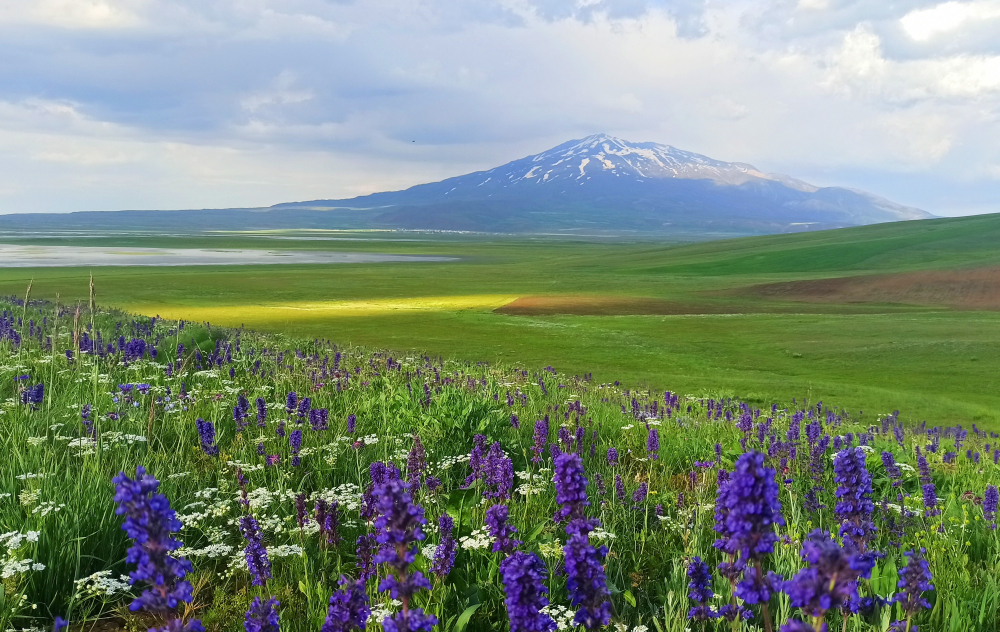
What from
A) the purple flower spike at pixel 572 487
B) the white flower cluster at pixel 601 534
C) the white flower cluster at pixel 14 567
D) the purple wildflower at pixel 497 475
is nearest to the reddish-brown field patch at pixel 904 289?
the purple wildflower at pixel 497 475

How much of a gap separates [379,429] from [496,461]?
2947mm

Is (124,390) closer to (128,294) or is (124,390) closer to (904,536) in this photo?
(904,536)

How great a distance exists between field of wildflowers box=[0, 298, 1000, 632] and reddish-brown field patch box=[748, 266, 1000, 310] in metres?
47.7

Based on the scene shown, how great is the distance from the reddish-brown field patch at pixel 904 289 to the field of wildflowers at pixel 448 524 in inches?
1876

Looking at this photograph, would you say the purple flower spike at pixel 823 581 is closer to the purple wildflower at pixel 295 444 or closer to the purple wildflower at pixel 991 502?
the purple wildflower at pixel 991 502

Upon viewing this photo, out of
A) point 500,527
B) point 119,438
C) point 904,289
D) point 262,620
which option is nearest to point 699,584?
point 500,527

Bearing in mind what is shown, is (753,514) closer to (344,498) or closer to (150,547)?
(150,547)

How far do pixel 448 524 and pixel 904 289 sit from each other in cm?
6089

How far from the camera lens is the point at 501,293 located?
5681 centimetres

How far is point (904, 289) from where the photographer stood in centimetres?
5403

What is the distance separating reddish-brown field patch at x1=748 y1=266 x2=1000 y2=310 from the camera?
4916cm

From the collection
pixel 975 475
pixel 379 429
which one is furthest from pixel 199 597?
pixel 975 475

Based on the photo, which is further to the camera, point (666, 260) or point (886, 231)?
point (886, 231)

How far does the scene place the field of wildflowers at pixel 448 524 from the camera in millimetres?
2201
